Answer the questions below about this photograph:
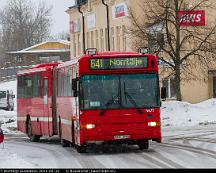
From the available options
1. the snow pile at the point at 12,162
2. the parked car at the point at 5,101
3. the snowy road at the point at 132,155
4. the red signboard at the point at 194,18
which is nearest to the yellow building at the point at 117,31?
the red signboard at the point at 194,18

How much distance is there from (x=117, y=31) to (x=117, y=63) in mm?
41403

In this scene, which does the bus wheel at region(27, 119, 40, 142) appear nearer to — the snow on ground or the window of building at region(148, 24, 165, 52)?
the snow on ground

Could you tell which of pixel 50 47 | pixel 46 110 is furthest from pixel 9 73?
pixel 46 110

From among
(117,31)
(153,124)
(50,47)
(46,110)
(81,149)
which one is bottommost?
(81,149)

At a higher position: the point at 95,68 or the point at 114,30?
the point at 114,30

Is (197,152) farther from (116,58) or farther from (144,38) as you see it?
(144,38)

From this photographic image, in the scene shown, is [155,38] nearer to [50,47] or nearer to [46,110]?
[46,110]

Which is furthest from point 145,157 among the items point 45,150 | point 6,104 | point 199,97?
point 6,104

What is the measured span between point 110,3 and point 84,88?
42.5m

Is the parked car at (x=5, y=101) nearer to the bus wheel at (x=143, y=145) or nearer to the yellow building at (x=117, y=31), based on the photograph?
the yellow building at (x=117, y=31)

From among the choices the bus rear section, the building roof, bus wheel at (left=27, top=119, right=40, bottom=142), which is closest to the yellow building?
the bus rear section

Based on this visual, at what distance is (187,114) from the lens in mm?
37562

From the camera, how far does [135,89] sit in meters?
20.8

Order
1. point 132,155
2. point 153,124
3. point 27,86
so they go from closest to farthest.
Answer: point 132,155 → point 153,124 → point 27,86
